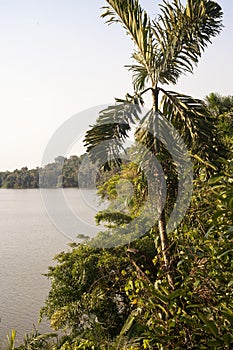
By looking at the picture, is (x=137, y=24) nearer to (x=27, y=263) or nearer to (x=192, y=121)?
(x=192, y=121)

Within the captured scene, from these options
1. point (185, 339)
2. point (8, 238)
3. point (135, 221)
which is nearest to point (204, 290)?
point (185, 339)

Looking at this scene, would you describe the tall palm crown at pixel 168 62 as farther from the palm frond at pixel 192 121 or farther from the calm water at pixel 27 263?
the calm water at pixel 27 263

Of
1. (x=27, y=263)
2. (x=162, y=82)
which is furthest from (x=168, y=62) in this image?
(x=27, y=263)

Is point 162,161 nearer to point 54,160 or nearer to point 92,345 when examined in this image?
A: point 54,160

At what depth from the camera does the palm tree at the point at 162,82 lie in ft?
11.9

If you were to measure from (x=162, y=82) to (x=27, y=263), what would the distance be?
39.2ft

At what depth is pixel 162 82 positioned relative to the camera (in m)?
3.96

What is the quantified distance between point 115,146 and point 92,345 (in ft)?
5.84

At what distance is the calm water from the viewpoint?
28.2 ft

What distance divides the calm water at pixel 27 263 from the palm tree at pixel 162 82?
114cm

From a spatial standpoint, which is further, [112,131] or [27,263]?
[27,263]

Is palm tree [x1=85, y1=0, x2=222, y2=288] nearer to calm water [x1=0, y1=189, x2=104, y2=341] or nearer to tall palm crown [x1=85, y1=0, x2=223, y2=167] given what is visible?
tall palm crown [x1=85, y1=0, x2=223, y2=167]

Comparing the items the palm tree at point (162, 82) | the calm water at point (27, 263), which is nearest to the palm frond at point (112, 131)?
the palm tree at point (162, 82)

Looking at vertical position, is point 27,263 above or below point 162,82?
below
